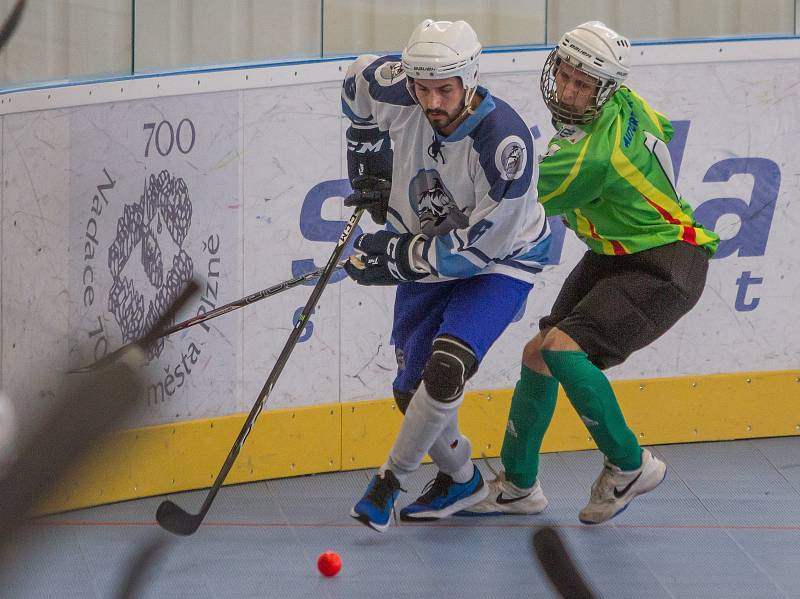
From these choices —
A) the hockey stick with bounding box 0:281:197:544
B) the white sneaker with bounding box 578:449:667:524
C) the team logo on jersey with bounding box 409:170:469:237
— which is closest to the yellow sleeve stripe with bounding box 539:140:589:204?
the team logo on jersey with bounding box 409:170:469:237

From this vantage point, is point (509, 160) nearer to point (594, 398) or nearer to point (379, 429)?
point (594, 398)

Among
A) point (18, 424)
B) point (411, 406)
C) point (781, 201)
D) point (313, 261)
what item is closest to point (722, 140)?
point (781, 201)

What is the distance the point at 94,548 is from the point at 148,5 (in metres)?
1.46

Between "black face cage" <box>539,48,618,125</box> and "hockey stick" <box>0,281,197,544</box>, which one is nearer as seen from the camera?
"hockey stick" <box>0,281,197,544</box>

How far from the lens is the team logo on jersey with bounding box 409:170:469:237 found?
2721 mm

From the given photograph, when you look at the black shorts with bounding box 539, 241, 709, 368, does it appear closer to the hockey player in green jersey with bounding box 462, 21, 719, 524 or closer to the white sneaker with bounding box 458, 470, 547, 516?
the hockey player in green jersey with bounding box 462, 21, 719, 524

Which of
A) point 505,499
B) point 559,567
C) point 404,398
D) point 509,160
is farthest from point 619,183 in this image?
point 559,567

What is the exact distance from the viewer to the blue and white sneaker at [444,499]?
3020 millimetres

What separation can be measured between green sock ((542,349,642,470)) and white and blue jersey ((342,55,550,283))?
218 mm

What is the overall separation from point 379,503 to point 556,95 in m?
1.01

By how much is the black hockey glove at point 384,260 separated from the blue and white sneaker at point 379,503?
1.46ft

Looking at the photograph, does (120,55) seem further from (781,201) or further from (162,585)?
(781,201)

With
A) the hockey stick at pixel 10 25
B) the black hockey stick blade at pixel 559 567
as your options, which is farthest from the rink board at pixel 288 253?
the black hockey stick blade at pixel 559 567

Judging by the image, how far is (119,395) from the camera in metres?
0.44
